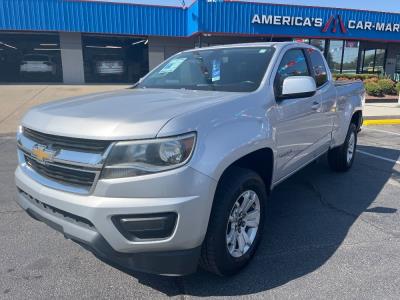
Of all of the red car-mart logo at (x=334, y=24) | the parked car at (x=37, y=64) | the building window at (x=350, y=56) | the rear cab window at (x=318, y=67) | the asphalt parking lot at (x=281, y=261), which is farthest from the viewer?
the building window at (x=350, y=56)

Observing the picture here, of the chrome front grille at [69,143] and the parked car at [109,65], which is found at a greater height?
the chrome front grille at [69,143]

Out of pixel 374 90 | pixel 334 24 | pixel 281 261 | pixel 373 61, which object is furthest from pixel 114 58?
pixel 281 261

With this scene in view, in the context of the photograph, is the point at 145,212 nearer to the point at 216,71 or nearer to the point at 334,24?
the point at 216,71

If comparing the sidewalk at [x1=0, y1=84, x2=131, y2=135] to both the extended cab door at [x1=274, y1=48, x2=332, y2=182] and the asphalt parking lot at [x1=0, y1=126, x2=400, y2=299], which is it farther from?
the extended cab door at [x1=274, y1=48, x2=332, y2=182]

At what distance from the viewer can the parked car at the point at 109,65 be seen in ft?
75.1

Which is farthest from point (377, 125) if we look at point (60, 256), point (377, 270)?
point (60, 256)

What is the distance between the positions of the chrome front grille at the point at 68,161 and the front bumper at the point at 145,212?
2.9 inches

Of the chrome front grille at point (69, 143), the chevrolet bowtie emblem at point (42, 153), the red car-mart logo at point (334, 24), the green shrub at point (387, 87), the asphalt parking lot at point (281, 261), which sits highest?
the red car-mart logo at point (334, 24)

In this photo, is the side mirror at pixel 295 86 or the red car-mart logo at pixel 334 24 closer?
the side mirror at pixel 295 86

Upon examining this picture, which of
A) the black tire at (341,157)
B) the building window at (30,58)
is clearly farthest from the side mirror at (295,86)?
the building window at (30,58)

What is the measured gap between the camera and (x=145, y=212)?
2281 millimetres

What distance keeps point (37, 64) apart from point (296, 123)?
71.9 feet

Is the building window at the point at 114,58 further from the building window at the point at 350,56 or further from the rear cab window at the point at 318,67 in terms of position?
the rear cab window at the point at 318,67

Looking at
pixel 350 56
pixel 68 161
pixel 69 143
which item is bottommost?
pixel 350 56
